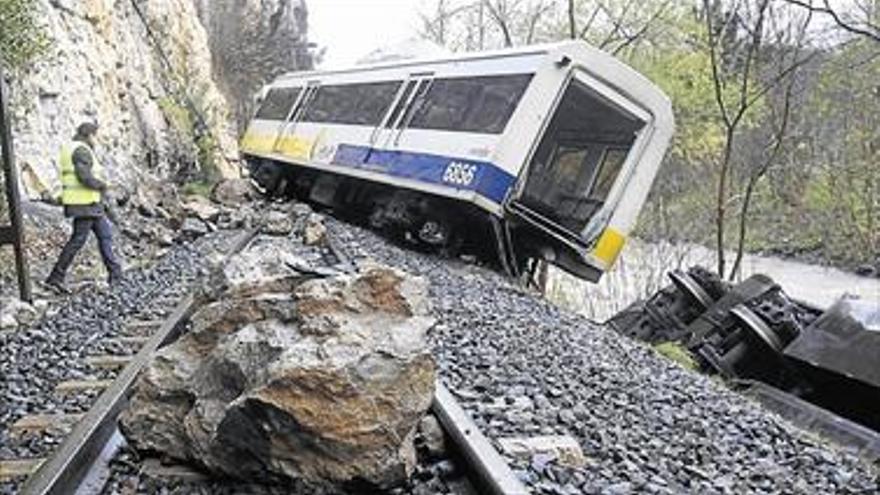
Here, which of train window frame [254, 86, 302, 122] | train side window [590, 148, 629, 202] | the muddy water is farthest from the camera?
train window frame [254, 86, 302, 122]

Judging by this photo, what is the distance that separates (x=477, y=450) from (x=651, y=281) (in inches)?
532

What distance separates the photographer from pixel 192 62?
2836 centimetres

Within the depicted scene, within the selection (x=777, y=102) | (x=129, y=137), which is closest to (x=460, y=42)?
(x=777, y=102)

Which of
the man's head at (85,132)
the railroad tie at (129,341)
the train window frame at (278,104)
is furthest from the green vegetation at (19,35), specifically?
the train window frame at (278,104)

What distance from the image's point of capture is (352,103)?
1551cm

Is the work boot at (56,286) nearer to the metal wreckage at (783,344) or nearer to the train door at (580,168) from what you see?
the train door at (580,168)

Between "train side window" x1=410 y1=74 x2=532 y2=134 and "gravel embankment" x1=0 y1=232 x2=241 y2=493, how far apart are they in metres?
3.79

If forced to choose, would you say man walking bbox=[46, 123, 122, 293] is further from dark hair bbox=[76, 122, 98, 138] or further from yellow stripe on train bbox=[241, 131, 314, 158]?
yellow stripe on train bbox=[241, 131, 314, 158]

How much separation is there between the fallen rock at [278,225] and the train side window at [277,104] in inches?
263

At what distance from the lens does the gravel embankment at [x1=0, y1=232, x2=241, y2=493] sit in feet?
15.1

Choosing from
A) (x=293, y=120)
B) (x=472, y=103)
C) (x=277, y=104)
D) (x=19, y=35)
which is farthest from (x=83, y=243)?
(x=277, y=104)

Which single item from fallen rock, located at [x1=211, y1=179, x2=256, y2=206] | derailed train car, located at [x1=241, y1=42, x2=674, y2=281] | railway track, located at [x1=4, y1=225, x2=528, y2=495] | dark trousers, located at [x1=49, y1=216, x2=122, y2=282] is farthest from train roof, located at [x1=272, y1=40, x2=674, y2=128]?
fallen rock, located at [x1=211, y1=179, x2=256, y2=206]

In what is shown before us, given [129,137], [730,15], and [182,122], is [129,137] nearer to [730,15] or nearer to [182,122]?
[182,122]

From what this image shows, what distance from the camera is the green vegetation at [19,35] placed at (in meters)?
11.7
